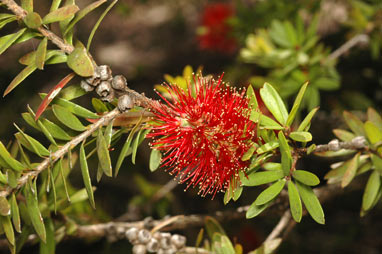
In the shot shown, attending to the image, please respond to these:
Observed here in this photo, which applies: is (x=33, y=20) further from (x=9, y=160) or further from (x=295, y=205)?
(x=295, y=205)

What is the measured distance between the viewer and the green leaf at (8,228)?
1.09m

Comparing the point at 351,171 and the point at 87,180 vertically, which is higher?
the point at 87,180

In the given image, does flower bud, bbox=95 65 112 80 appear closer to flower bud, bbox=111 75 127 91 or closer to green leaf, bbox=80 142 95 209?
flower bud, bbox=111 75 127 91

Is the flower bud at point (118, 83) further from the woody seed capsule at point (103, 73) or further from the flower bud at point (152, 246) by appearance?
the flower bud at point (152, 246)

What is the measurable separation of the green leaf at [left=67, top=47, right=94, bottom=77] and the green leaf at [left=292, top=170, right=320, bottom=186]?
2.04ft

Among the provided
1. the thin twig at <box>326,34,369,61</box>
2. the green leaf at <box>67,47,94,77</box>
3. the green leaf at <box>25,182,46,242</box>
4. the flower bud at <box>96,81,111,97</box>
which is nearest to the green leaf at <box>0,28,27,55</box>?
the green leaf at <box>67,47,94,77</box>

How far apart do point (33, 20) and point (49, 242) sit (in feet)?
2.48

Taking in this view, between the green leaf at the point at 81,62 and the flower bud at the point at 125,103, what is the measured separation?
0.35ft

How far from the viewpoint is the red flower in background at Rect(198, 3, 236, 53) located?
2.57 meters

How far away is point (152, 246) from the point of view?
1.35 meters

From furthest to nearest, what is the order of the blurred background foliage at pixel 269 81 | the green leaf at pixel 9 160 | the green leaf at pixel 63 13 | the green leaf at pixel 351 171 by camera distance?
the blurred background foliage at pixel 269 81
the green leaf at pixel 351 171
the green leaf at pixel 9 160
the green leaf at pixel 63 13

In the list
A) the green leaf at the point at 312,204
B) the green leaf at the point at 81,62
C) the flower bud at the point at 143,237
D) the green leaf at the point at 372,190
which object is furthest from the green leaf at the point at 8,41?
the green leaf at the point at 372,190

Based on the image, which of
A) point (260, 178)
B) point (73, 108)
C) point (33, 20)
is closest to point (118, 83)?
point (73, 108)

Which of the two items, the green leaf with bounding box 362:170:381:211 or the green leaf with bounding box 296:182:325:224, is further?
the green leaf with bounding box 362:170:381:211
